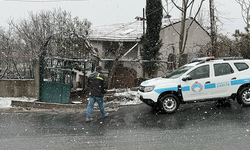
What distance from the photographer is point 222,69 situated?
7316mm

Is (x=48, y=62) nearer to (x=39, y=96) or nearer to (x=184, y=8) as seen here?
(x=39, y=96)

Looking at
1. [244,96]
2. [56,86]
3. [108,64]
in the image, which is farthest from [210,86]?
[56,86]

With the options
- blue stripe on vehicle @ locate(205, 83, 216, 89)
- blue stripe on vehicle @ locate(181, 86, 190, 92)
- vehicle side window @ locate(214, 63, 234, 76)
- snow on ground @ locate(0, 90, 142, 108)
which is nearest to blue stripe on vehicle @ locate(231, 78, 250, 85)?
vehicle side window @ locate(214, 63, 234, 76)

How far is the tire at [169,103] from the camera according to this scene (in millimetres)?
7008

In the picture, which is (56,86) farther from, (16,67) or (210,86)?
(210,86)

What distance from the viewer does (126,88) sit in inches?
414

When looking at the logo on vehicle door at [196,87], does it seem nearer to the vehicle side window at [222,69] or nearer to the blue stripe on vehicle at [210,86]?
the blue stripe on vehicle at [210,86]

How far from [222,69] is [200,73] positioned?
2.75 feet

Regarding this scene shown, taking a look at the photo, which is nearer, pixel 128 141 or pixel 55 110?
pixel 128 141

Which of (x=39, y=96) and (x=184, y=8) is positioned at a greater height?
(x=184, y=8)

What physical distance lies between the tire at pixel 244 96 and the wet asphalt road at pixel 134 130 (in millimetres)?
220

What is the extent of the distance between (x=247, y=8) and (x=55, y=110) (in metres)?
17.4

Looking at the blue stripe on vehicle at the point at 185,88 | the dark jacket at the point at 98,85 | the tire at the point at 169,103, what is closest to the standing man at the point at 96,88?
the dark jacket at the point at 98,85

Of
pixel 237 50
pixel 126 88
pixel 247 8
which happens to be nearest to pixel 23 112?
pixel 126 88
